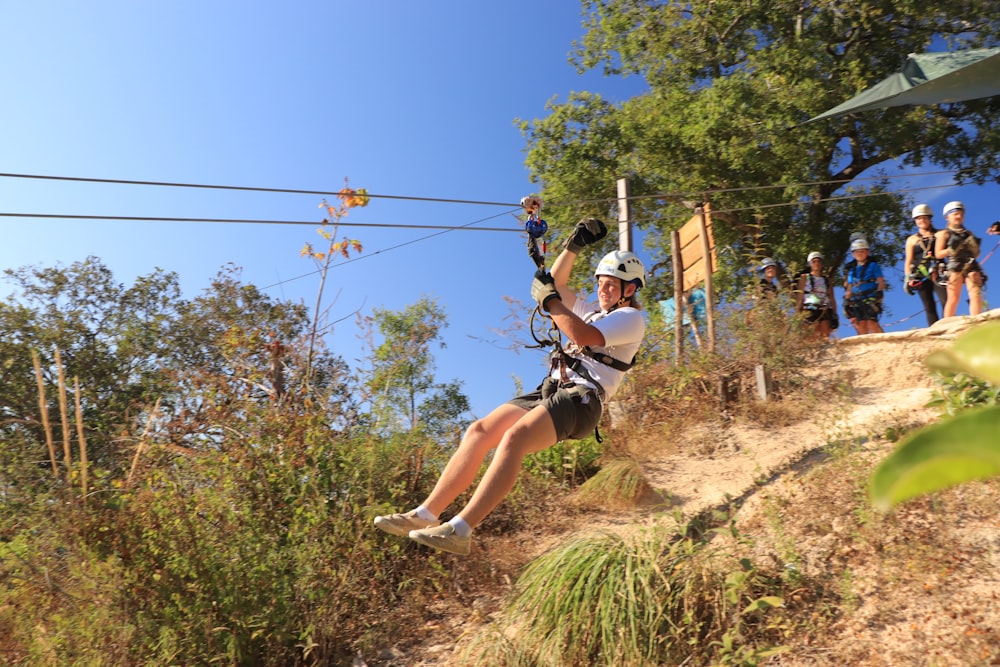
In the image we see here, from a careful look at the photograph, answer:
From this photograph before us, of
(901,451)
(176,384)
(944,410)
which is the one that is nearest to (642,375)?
(944,410)

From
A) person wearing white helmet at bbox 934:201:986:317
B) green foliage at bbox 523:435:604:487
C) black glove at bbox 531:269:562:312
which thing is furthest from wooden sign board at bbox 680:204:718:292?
black glove at bbox 531:269:562:312

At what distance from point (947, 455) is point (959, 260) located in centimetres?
846

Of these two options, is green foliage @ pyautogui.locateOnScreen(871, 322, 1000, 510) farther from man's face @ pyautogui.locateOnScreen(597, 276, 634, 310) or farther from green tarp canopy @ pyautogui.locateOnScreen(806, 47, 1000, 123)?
green tarp canopy @ pyautogui.locateOnScreen(806, 47, 1000, 123)

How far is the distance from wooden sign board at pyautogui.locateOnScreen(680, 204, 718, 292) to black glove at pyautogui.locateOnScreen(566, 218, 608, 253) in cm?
443

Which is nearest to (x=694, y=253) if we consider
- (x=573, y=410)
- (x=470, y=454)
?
(x=573, y=410)

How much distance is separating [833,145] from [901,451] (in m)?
16.6

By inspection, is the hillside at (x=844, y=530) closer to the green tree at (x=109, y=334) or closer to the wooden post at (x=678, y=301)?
the wooden post at (x=678, y=301)

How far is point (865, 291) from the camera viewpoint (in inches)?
332

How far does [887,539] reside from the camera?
4156mm

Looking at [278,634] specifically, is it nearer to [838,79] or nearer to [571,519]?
[571,519]

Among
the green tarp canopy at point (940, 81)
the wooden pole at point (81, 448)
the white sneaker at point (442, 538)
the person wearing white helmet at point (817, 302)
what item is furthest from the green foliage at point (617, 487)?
the green tarp canopy at point (940, 81)

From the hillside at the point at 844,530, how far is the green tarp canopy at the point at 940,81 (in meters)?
4.66

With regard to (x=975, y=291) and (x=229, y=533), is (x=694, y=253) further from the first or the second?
(x=229, y=533)

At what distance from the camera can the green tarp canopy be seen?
10.0m
